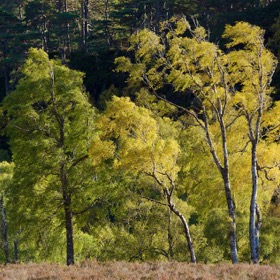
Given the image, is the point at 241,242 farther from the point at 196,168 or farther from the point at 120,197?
the point at 120,197

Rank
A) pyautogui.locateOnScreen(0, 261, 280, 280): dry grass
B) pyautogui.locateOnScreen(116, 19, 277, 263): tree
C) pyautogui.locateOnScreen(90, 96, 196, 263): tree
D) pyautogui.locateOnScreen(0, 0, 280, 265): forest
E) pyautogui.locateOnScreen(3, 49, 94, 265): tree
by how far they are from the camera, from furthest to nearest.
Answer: pyautogui.locateOnScreen(3, 49, 94, 265): tree → pyautogui.locateOnScreen(116, 19, 277, 263): tree → pyautogui.locateOnScreen(0, 0, 280, 265): forest → pyautogui.locateOnScreen(90, 96, 196, 263): tree → pyautogui.locateOnScreen(0, 261, 280, 280): dry grass

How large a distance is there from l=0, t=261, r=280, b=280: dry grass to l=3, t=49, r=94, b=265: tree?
618 cm

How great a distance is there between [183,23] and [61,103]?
6.39 meters

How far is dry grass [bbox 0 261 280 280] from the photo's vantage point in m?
9.63

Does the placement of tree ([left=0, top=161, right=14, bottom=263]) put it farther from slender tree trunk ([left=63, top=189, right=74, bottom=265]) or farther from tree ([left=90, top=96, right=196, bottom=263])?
tree ([left=90, top=96, right=196, bottom=263])

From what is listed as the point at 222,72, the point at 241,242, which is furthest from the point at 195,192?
the point at 222,72

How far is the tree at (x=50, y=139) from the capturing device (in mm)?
17156

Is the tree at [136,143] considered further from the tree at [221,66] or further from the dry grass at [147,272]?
the dry grass at [147,272]

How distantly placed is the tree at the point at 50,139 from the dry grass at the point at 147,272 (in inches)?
243

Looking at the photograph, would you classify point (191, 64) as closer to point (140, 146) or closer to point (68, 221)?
point (140, 146)

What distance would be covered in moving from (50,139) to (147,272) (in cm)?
868

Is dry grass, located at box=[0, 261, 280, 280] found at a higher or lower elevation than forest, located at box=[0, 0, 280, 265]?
lower

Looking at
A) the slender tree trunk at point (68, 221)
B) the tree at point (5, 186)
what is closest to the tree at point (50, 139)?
the slender tree trunk at point (68, 221)

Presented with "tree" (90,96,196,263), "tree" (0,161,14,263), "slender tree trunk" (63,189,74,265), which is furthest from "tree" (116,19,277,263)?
"tree" (0,161,14,263)
